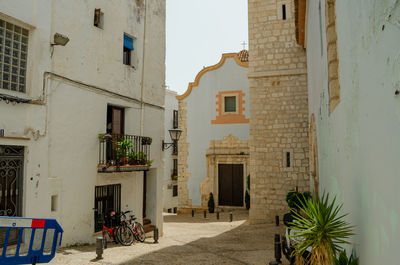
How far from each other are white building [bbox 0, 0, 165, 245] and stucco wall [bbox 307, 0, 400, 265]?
6722 millimetres

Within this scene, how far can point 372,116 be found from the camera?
119 inches

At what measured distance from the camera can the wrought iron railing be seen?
34.4 ft

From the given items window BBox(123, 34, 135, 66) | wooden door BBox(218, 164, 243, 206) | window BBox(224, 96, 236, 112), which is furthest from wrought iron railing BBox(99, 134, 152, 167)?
window BBox(224, 96, 236, 112)

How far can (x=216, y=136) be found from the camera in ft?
72.0

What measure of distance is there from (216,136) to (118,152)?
463 inches

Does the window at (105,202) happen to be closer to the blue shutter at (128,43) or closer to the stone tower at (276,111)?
the blue shutter at (128,43)

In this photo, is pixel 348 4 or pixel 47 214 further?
pixel 47 214

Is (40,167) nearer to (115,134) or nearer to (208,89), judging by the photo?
(115,134)

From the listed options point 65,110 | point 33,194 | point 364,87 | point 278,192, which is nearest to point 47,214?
point 33,194

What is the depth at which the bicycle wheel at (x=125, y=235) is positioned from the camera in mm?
10133

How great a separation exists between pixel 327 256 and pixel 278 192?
37.4ft

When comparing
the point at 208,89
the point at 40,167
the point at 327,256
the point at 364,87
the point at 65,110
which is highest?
the point at 208,89

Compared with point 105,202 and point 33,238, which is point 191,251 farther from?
point 33,238

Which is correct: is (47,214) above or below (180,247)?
above
